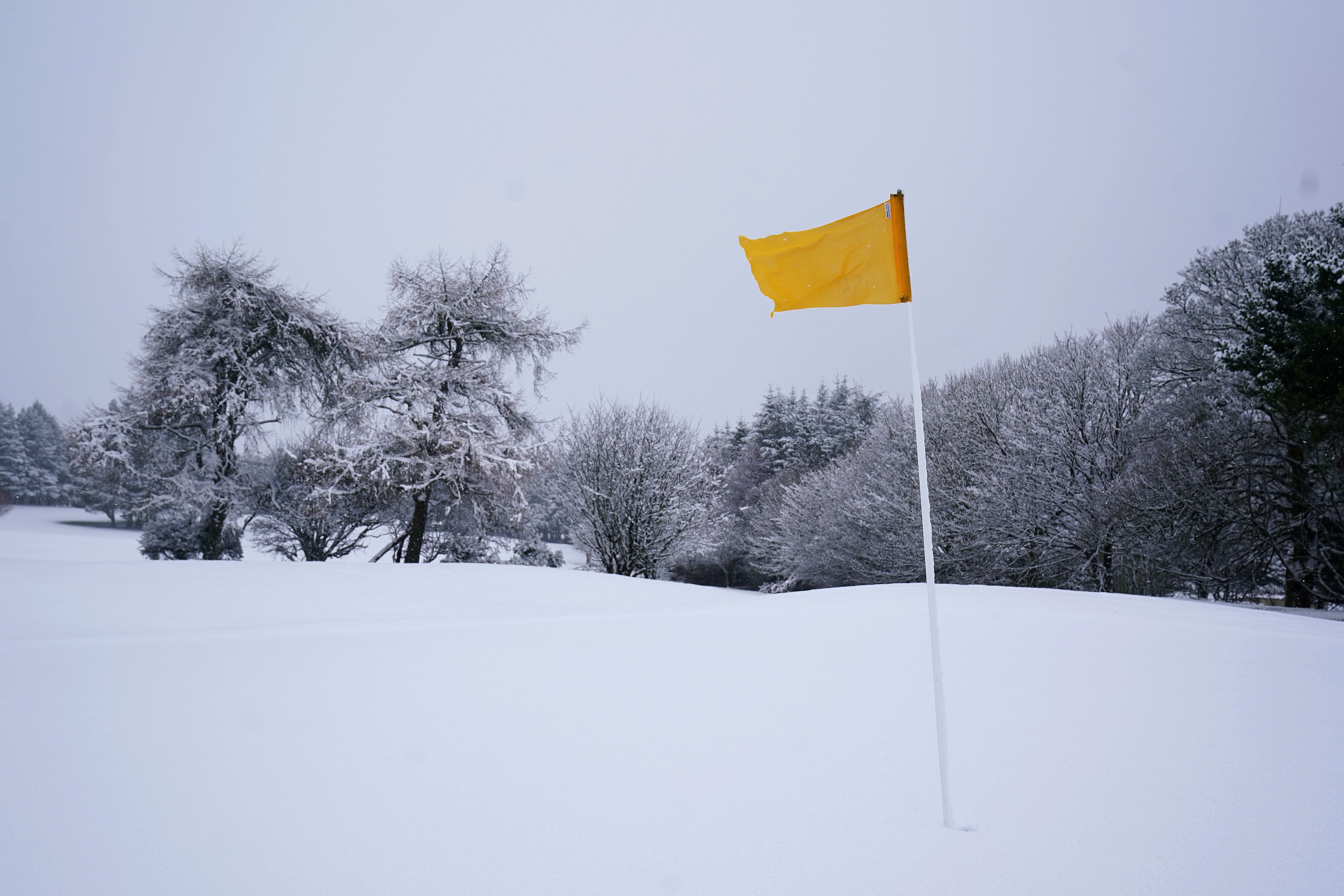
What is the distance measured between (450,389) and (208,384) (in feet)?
17.3

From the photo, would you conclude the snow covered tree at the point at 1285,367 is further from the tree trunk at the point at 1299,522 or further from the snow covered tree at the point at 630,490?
the snow covered tree at the point at 630,490

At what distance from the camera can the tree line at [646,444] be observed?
45.1 feet

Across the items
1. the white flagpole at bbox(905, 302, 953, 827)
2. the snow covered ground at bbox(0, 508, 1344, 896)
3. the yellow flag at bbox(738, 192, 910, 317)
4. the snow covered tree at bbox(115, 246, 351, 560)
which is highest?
the snow covered tree at bbox(115, 246, 351, 560)

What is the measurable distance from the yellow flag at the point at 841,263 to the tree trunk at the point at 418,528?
13.5m

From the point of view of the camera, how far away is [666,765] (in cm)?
318

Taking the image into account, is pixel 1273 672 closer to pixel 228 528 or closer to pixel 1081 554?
pixel 1081 554

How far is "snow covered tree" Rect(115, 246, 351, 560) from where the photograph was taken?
1457cm

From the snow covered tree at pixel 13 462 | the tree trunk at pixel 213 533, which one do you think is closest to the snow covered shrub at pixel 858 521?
the tree trunk at pixel 213 533

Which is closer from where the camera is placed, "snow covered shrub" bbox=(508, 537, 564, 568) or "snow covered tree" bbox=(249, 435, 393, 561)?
"snow covered tree" bbox=(249, 435, 393, 561)

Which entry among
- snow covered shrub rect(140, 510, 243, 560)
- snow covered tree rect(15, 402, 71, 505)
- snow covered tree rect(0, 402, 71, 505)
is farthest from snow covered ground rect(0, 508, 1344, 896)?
snow covered tree rect(15, 402, 71, 505)

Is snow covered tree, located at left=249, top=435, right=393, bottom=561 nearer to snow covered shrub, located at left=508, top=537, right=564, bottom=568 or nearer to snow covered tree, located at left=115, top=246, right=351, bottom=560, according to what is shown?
snow covered tree, located at left=115, top=246, right=351, bottom=560

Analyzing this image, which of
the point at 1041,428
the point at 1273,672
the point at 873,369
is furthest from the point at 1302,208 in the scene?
the point at 873,369

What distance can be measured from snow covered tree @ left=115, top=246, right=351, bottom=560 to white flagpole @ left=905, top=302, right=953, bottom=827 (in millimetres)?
16007

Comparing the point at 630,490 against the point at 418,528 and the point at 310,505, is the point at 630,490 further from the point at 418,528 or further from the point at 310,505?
the point at 310,505
